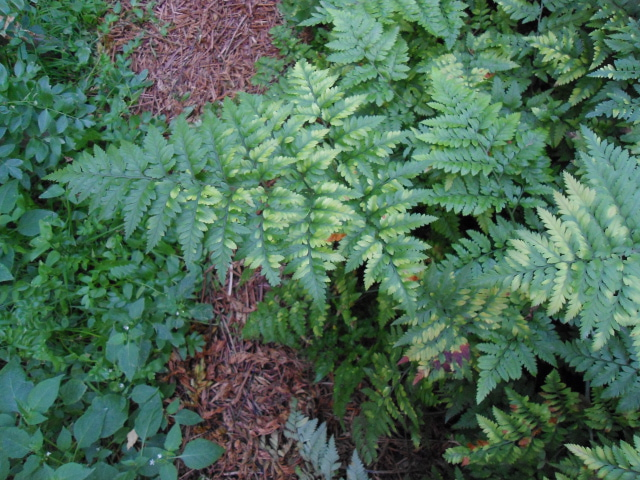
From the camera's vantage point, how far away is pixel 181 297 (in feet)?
10.9

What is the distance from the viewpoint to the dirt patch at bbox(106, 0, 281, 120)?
12.8ft

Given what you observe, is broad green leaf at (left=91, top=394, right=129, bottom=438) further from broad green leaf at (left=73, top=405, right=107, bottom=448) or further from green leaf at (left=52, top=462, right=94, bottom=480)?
green leaf at (left=52, top=462, right=94, bottom=480)

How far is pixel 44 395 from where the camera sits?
9.55ft

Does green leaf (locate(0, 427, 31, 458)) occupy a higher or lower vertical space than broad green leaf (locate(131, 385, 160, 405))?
lower

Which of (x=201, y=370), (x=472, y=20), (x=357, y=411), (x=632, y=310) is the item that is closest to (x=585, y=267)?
(x=632, y=310)

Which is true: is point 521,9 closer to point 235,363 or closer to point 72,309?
point 235,363

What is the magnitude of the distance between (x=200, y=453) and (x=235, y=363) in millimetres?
625

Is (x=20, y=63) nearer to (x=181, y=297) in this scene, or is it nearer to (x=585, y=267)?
(x=181, y=297)

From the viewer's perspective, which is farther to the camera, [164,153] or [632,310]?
[164,153]

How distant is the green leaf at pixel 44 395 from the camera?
2.89 metres

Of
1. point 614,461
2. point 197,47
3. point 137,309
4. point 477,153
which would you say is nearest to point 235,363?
point 137,309

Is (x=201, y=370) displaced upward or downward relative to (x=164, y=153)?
downward

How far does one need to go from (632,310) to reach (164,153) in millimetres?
2171

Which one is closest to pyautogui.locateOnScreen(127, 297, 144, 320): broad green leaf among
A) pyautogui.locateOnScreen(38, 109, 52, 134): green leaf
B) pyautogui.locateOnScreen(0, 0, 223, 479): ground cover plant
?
pyautogui.locateOnScreen(0, 0, 223, 479): ground cover plant
